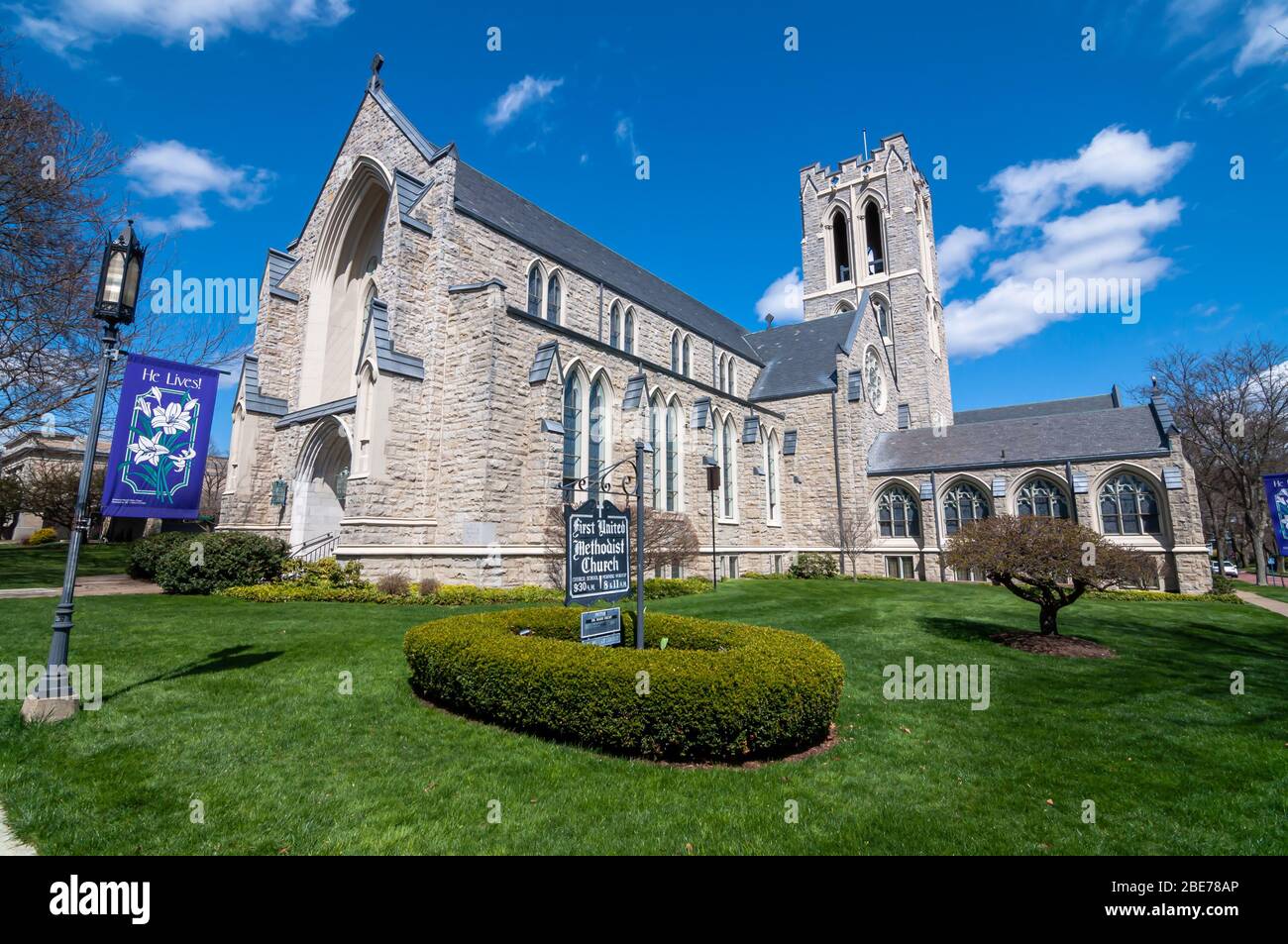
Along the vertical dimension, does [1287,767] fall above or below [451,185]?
below

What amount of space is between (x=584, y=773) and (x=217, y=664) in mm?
5887

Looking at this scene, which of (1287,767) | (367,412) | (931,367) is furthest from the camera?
(931,367)

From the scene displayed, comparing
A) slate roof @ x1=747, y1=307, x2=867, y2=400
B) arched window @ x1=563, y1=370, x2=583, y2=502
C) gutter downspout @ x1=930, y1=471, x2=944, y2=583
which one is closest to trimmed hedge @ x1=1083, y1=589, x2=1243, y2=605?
gutter downspout @ x1=930, y1=471, x2=944, y2=583

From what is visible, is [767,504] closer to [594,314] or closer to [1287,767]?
[594,314]

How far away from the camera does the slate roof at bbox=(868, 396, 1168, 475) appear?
875 inches

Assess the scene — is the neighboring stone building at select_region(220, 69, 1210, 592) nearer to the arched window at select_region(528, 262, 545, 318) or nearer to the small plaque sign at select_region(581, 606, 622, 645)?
the arched window at select_region(528, 262, 545, 318)

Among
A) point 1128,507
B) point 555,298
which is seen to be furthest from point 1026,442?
point 555,298

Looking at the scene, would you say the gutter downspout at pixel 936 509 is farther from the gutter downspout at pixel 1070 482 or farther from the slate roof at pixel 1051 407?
the slate roof at pixel 1051 407

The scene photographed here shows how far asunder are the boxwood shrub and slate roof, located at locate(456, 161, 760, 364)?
11502 mm

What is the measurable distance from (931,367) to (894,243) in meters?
8.68

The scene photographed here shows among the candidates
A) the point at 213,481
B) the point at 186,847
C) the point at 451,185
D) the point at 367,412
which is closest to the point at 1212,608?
the point at 186,847

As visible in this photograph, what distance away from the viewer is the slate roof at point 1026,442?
22234mm

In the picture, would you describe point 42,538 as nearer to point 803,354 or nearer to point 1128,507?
point 803,354
